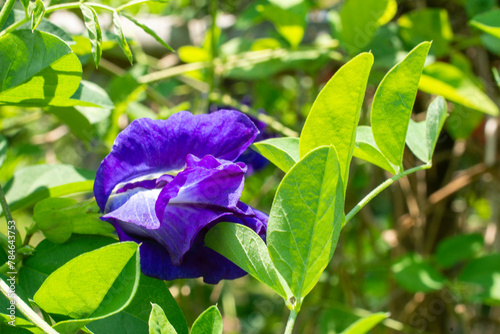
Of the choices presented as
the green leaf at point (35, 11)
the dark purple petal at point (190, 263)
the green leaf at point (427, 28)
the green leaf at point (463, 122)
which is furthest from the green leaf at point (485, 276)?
the green leaf at point (35, 11)

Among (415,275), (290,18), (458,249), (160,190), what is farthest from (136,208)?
(458,249)

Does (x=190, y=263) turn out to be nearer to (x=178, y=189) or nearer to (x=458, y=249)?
(x=178, y=189)

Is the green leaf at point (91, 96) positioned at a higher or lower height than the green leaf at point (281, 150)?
higher

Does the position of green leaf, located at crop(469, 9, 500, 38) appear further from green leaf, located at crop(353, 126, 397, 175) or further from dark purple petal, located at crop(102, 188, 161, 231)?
dark purple petal, located at crop(102, 188, 161, 231)

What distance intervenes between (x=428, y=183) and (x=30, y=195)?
3.15 feet

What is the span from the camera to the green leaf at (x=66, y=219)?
50 centimetres

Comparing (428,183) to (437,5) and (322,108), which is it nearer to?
(437,5)

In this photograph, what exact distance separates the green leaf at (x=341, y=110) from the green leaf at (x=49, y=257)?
226 millimetres

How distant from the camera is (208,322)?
42 cm

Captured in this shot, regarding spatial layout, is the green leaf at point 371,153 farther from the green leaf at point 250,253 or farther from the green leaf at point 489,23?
the green leaf at point 489,23

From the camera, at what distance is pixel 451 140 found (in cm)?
135

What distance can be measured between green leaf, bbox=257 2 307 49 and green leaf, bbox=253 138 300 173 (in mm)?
533

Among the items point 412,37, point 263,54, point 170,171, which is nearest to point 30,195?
point 170,171

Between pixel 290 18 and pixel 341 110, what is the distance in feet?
1.97
